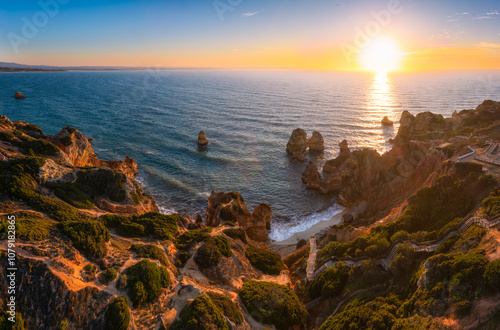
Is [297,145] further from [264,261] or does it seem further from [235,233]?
[264,261]

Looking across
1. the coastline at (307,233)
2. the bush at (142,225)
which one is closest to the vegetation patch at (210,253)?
the bush at (142,225)

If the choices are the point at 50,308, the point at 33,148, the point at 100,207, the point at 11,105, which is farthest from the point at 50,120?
the point at 50,308

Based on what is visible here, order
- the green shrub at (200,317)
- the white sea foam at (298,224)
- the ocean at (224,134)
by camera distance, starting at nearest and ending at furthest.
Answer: the green shrub at (200,317) < the white sea foam at (298,224) < the ocean at (224,134)

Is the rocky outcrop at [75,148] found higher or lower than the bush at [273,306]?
higher

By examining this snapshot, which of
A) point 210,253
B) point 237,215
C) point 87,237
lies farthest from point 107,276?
point 237,215

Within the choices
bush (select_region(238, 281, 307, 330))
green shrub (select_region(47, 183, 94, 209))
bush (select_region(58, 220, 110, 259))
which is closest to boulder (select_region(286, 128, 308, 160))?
bush (select_region(238, 281, 307, 330))

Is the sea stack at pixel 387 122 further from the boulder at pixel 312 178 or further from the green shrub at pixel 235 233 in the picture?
the green shrub at pixel 235 233

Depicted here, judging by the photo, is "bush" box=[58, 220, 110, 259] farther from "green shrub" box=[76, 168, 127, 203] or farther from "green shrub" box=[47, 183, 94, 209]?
"green shrub" box=[76, 168, 127, 203]
